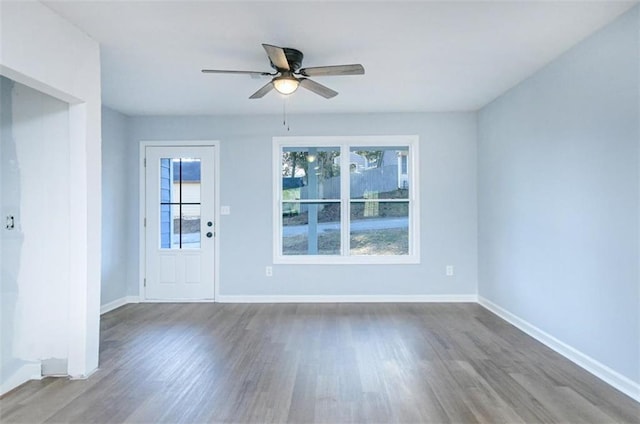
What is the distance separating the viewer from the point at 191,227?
490cm

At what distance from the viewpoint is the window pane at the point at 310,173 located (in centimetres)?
494

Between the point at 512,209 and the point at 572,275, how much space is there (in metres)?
1.11

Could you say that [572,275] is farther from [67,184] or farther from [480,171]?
[67,184]

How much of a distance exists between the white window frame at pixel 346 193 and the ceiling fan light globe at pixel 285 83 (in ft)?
6.26

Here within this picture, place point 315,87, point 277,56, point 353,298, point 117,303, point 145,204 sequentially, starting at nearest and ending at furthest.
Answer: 1. point 277,56
2. point 315,87
3. point 117,303
4. point 353,298
5. point 145,204

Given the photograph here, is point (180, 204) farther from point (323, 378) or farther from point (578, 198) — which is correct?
point (578, 198)

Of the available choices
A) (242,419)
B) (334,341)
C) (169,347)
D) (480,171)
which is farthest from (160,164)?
(480,171)

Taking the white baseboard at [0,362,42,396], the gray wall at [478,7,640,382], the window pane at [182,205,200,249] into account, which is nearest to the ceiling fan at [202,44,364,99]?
the gray wall at [478,7,640,382]

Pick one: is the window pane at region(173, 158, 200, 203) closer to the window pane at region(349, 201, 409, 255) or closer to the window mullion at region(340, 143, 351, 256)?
the window mullion at region(340, 143, 351, 256)

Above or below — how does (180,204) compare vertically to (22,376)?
above

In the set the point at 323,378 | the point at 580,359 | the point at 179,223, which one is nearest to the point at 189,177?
the point at 179,223

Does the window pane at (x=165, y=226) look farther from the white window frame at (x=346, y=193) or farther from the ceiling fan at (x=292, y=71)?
the ceiling fan at (x=292, y=71)

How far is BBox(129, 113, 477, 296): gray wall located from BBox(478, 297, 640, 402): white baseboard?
104 centimetres

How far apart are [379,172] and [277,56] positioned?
273 cm
